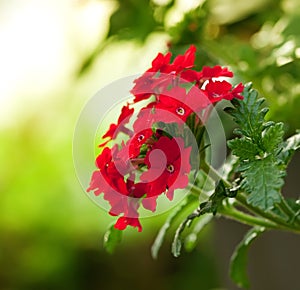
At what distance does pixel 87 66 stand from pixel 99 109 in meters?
0.46

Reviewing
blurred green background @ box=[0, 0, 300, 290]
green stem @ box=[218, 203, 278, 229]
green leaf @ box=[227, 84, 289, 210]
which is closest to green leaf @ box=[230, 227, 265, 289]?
green stem @ box=[218, 203, 278, 229]

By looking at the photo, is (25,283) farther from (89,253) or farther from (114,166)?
(114,166)

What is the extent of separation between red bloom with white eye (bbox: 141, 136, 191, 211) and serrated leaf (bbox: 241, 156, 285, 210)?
45 mm

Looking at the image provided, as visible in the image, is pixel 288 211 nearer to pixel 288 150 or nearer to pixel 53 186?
pixel 288 150

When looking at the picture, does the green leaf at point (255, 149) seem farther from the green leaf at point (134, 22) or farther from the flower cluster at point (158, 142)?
the green leaf at point (134, 22)

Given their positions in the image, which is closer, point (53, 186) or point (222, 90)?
point (222, 90)

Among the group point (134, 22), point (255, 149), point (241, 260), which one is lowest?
point (241, 260)

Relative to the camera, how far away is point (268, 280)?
48.1 inches

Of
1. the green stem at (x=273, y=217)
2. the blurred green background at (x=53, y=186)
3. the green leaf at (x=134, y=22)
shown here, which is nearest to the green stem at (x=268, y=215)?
the green stem at (x=273, y=217)

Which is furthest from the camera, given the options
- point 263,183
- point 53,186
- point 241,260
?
point 53,186

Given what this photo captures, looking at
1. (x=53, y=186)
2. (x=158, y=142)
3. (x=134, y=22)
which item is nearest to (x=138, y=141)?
(x=158, y=142)

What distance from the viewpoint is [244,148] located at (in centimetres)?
52

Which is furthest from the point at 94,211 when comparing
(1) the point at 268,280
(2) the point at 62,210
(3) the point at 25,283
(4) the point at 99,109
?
(4) the point at 99,109

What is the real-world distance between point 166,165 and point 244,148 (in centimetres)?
6
